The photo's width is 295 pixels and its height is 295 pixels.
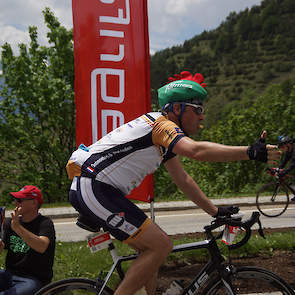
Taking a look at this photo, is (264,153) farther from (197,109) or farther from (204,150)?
(197,109)

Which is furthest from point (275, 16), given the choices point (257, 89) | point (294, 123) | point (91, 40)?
point (91, 40)

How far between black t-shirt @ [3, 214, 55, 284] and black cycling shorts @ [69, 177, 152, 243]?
107 centimetres

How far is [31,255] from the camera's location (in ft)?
10.8

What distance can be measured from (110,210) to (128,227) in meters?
0.15

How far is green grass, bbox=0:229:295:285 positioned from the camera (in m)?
4.95

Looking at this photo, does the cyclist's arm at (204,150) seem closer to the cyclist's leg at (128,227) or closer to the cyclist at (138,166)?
the cyclist at (138,166)

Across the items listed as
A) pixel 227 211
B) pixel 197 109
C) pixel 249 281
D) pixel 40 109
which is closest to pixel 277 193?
pixel 249 281

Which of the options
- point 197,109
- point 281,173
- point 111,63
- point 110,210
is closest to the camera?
point 110,210

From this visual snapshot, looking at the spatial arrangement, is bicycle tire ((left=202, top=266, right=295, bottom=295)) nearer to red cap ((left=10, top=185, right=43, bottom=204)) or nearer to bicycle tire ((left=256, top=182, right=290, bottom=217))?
red cap ((left=10, top=185, right=43, bottom=204))

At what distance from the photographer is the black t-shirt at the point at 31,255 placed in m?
3.29

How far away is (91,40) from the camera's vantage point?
5.88 meters

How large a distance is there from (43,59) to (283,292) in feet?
62.5

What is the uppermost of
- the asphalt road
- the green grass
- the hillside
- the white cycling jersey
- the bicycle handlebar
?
the hillside

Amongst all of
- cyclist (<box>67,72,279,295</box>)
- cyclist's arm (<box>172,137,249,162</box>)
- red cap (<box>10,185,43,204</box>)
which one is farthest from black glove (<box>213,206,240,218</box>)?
red cap (<box>10,185,43,204</box>)
